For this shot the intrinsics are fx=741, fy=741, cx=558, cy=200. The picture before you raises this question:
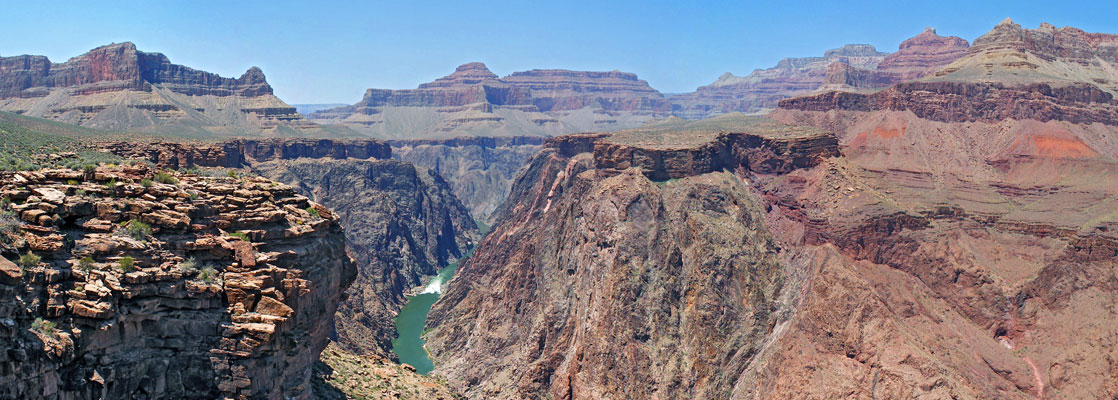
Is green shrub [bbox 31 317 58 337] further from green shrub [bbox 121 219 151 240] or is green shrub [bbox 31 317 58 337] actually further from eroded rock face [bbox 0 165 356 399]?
green shrub [bbox 121 219 151 240]

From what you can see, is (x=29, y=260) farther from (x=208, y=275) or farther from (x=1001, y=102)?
(x=1001, y=102)

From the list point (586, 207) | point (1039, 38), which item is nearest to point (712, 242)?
point (586, 207)

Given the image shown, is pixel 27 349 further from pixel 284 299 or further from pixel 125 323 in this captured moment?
pixel 284 299

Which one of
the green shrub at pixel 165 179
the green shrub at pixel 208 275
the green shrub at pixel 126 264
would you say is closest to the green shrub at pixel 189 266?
the green shrub at pixel 208 275

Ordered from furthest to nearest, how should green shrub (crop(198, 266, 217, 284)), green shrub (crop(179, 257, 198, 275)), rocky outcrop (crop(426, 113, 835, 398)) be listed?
rocky outcrop (crop(426, 113, 835, 398))
green shrub (crop(198, 266, 217, 284))
green shrub (crop(179, 257, 198, 275))

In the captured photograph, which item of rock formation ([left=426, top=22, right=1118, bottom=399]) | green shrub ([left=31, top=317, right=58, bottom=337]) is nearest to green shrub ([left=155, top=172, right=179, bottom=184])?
green shrub ([left=31, top=317, right=58, bottom=337])

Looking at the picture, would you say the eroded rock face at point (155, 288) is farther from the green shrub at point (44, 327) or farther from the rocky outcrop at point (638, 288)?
the rocky outcrop at point (638, 288)
